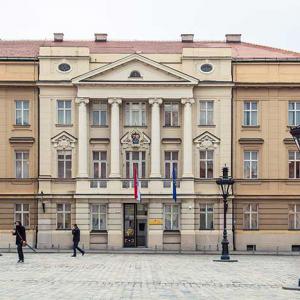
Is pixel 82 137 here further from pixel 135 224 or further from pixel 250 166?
pixel 250 166

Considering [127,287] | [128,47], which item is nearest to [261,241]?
[128,47]

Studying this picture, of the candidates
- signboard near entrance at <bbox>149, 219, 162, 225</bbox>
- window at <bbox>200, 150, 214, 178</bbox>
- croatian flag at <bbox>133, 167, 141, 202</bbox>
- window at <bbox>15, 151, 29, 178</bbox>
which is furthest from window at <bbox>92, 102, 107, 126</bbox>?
signboard near entrance at <bbox>149, 219, 162, 225</bbox>

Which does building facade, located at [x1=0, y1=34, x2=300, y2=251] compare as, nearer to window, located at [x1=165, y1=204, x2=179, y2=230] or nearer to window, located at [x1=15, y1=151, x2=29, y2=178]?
window, located at [x1=165, y1=204, x2=179, y2=230]

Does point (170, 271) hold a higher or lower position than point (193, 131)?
lower

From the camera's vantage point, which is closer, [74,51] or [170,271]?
[170,271]

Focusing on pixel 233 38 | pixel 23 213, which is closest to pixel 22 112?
pixel 23 213

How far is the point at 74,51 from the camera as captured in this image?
59906mm

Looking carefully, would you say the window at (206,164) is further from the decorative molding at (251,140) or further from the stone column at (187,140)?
the decorative molding at (251,140)

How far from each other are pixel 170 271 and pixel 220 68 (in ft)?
89.9

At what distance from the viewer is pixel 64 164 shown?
6031 centimetres

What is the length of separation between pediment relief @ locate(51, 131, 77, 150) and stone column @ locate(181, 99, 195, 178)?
24.0 ft

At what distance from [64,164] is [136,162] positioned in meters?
4.79

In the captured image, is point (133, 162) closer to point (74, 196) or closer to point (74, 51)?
point (74, 196)

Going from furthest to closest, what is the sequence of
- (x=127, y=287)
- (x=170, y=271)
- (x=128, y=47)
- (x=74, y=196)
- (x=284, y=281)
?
(x=128, y=47), (x=74, y=196), (x=170, y=271), (x=284, y=281), (x=127, y=287)
